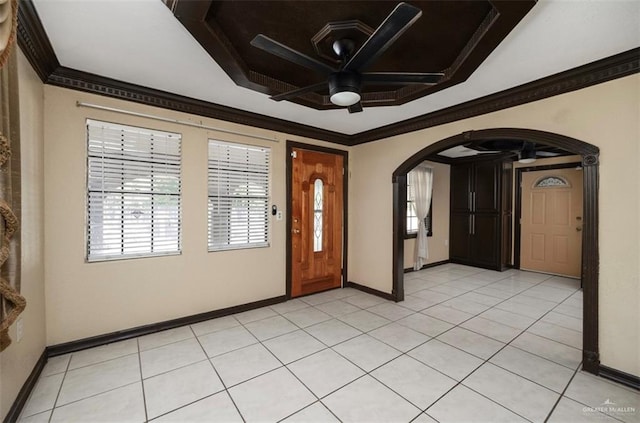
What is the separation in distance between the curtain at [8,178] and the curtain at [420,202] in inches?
213

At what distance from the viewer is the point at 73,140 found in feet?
8.13

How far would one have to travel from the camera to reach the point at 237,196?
11.3 ft

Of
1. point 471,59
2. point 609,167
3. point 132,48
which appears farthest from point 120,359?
point 609,167

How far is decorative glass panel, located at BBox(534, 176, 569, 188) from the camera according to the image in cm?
530

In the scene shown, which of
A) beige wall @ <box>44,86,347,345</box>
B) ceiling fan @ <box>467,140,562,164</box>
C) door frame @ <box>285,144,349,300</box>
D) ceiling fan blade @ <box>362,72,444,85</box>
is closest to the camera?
ceiling fan blade @ <box>362,72,444,85</box>

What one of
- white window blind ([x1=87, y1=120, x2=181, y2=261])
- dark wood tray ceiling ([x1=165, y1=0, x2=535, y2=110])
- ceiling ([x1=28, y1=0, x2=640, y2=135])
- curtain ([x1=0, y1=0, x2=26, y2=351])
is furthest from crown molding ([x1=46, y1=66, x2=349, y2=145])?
curtain ([x1=0, y1=0, x2=26, y2=351])

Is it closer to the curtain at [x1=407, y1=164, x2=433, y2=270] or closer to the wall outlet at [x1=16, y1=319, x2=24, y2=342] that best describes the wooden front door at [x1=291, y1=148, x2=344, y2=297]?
the curtain at [x1=407, y1=164, x2=433, y2=270]

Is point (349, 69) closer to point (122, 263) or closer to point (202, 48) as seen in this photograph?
point (202, 48)

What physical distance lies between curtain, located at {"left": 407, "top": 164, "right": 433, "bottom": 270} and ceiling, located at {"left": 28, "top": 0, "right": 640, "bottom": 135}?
9.23ft

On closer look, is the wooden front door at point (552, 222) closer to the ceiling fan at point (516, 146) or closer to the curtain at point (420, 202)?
the ceiling fan at point (516, 146)

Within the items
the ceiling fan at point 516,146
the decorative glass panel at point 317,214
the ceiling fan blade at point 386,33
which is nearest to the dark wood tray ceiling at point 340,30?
the ceiling fan blade at point 386,33

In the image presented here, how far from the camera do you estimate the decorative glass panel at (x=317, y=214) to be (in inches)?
165

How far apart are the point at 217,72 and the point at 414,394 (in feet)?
9.73

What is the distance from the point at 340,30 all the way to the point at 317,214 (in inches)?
107
